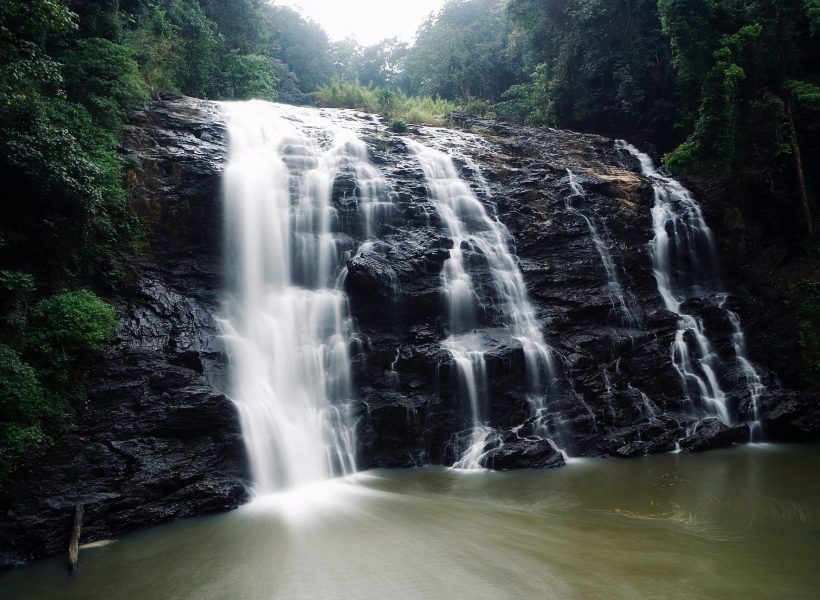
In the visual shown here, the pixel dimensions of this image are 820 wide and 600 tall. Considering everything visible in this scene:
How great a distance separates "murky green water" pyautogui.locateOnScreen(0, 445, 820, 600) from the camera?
6.05 meters

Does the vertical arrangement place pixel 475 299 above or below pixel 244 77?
below

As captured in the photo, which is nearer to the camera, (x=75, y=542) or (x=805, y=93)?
(x=75, y=542)

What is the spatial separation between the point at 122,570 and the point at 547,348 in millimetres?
9775

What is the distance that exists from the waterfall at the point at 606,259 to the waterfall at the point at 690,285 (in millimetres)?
1393

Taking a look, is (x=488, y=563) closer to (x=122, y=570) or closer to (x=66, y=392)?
(x=122, y=570)

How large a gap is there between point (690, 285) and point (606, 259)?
2.93 meters

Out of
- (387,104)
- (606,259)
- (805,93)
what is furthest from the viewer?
(387,104)

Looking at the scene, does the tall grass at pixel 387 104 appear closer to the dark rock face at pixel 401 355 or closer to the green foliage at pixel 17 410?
the dark rock face at pixel 401 355

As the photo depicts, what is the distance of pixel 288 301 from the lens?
42.7 feet

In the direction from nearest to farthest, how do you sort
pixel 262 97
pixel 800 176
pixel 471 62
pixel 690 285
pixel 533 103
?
pixel 690 285 → pixel 800 176 → pixel 262 97 → pixel 533 103 → pixel 471 62

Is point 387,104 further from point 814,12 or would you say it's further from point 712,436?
point 712,436

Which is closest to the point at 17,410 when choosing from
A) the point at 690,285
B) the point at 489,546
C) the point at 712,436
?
the point at 489,546

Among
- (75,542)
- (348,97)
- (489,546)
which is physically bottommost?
(489,546)

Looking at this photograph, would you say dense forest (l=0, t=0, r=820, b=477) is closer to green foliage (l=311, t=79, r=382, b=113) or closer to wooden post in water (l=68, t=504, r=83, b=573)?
green foliage (l=311, t=79, r=382, b=113)
